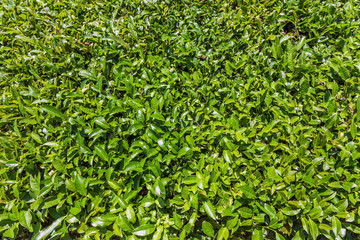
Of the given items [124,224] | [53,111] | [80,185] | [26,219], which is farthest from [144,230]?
[53,111]

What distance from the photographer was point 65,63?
7.34 feet

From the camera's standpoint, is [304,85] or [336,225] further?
[304,85]

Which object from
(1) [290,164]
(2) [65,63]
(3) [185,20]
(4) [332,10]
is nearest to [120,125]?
(2) [65,63]

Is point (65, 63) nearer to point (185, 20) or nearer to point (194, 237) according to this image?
point (185, 20)

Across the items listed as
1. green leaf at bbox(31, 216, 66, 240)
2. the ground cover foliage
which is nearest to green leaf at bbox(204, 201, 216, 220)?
the ground cover foliage

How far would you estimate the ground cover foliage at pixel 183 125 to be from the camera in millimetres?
1531

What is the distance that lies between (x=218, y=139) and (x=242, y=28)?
4.71 feet

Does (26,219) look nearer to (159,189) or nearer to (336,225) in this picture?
(159,189)

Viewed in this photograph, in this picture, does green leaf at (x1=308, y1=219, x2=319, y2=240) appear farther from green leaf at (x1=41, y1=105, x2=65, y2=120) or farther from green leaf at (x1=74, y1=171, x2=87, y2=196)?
green leaf at (x1=41, y1=105, x2=65, y2=120)

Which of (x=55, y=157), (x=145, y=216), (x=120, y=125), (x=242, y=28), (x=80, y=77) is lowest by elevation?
(x=145, y=216)

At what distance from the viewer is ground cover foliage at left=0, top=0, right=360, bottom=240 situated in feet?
5.02

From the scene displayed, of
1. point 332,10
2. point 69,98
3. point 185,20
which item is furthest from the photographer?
point 185,20

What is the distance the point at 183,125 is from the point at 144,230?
2.73 ft

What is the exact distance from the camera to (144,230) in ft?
4.72
